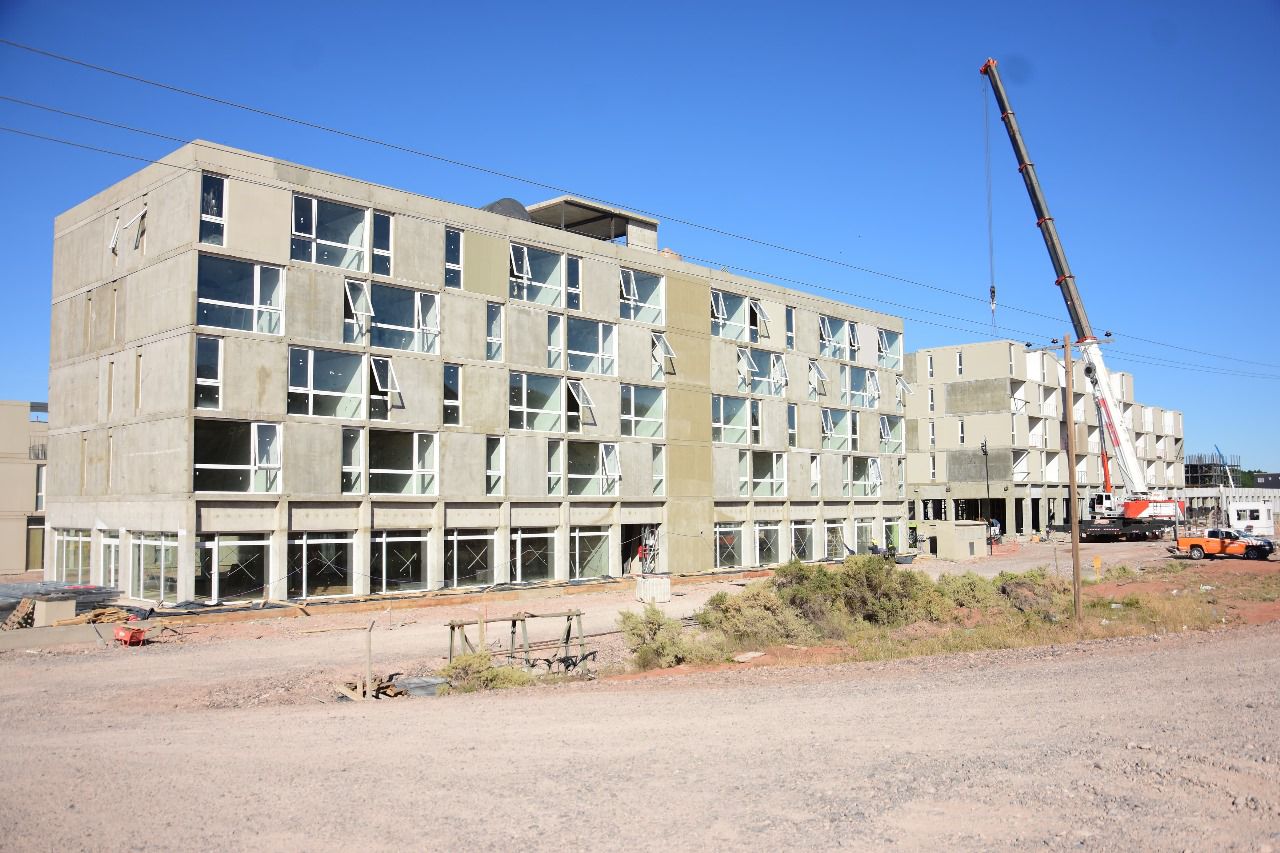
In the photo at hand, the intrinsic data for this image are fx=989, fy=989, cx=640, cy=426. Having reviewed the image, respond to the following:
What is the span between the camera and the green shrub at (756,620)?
2192cm

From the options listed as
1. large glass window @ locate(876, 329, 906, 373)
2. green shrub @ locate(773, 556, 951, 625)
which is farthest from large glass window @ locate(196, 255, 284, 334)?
large glass window @ locate(876, 329, 906, 373)

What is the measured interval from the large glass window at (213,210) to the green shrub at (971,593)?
23.0m

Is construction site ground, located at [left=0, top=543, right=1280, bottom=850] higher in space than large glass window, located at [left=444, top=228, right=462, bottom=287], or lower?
lower

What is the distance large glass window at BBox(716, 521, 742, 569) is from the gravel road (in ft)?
96.4

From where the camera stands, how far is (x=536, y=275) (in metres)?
38.0

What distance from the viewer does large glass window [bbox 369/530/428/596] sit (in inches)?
1268

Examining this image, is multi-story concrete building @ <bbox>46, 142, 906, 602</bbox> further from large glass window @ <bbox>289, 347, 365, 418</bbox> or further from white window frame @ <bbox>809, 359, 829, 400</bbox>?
white window frame @ <bbox>809, 359, 829, 400</bbox>

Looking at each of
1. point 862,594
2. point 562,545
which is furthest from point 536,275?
point 862,594

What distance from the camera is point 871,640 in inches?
849

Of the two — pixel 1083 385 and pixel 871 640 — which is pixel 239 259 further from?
pixel 1083 385

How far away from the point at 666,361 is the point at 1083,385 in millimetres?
69905

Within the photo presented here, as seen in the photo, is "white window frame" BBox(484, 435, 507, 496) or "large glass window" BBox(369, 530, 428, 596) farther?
"white window frame" BBox(484, 435, 507, 496)

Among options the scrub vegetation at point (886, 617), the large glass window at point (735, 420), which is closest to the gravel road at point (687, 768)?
the scrub vegetation at point (886, 617)

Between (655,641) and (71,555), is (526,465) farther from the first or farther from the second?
(655,641)
